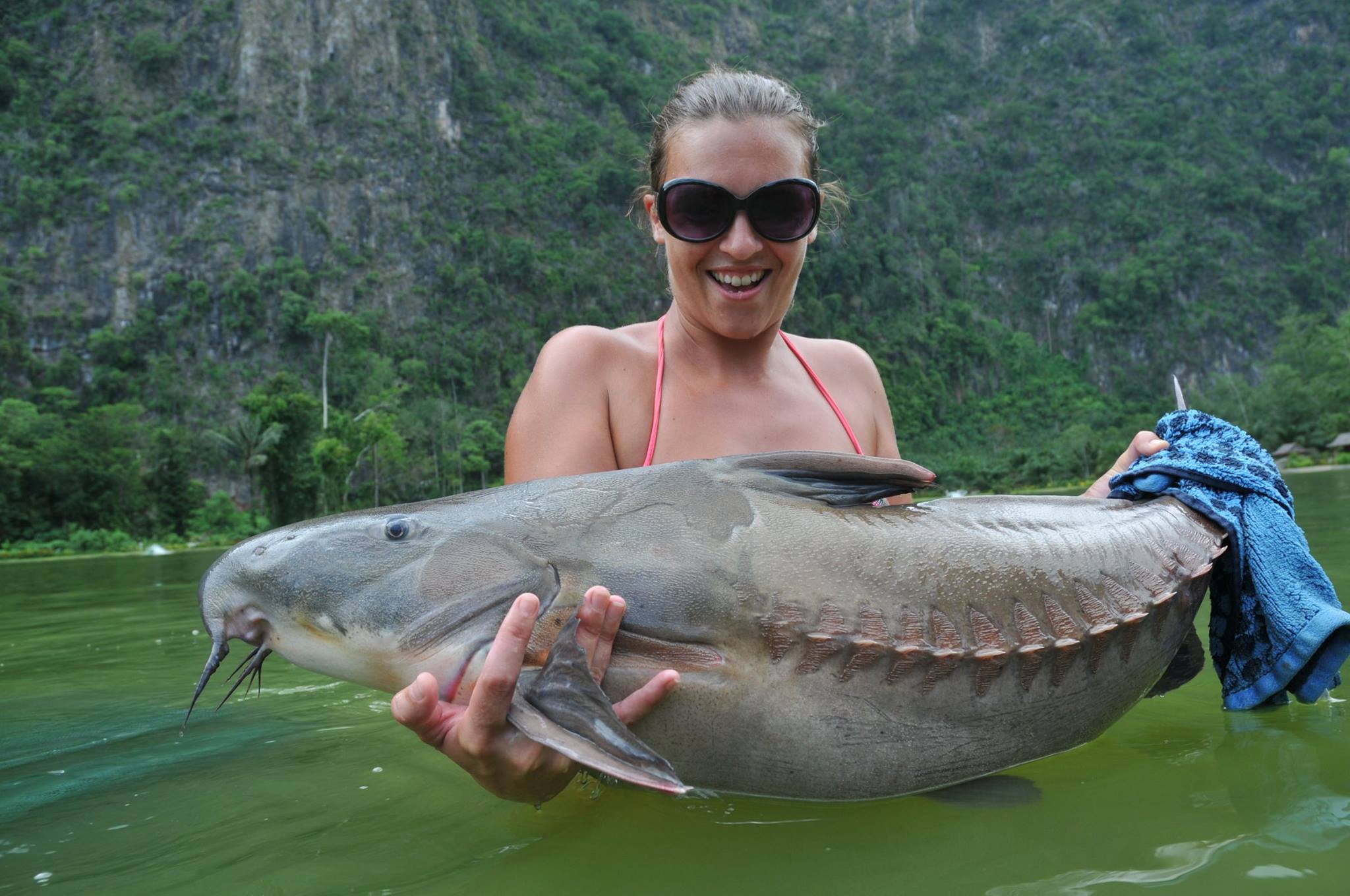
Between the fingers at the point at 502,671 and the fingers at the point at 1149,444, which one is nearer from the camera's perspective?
the fingers at the point at 502,671

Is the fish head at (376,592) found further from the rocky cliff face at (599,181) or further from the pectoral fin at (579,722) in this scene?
the rocky cliff face at (599,181)

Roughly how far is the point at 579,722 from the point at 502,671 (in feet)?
0.53

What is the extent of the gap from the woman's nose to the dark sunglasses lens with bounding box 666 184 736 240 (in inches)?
0.9

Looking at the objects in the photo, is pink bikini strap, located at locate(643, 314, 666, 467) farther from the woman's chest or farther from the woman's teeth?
the woman's teeth

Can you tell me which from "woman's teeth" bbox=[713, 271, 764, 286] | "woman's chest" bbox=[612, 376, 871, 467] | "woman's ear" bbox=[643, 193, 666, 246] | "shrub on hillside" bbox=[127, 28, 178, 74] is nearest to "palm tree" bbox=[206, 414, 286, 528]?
"woman's ear" bbox=[643, 193, 666, 246]

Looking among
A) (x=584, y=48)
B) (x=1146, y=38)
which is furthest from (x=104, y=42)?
(x=1146, y=38)

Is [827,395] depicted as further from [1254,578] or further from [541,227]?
[541,227]

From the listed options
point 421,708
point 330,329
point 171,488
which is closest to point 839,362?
point 421,708

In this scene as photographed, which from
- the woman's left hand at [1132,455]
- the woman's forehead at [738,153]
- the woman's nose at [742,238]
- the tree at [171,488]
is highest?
the woman's forehead at [738,153]

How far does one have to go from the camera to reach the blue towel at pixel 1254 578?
7.37 feet

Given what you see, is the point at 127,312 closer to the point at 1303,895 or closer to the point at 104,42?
the point at 104,42

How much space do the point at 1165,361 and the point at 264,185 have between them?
7439 centimetres

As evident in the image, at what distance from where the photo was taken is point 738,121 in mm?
2502

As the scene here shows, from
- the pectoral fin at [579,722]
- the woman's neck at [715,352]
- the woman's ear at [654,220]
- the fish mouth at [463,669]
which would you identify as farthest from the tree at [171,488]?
the pectoral fin at [579,722]
